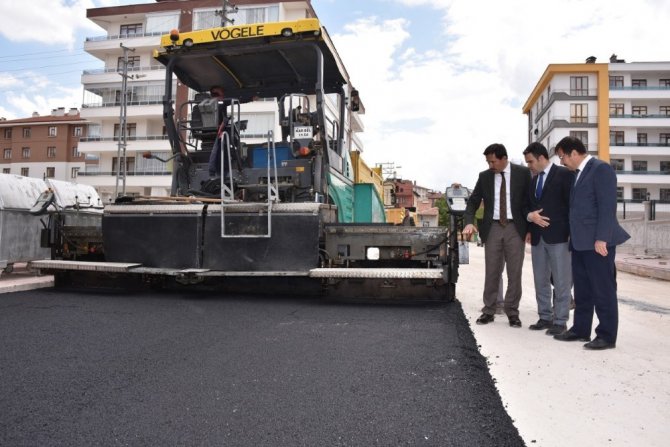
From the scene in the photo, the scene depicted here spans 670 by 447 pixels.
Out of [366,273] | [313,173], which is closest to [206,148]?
[313,173]

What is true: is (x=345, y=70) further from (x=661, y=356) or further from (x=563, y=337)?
(x=661, y=356)

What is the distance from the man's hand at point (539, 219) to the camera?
4543 mm

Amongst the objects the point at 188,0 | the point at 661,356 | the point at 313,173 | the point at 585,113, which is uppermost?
the point at 188,0

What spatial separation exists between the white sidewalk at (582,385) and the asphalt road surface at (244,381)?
14 centimetres

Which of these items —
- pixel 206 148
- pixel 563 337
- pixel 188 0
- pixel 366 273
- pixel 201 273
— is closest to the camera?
pixel 563 337

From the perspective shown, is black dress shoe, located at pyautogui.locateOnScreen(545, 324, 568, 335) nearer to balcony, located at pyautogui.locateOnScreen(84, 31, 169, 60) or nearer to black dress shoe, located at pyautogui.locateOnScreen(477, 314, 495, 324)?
black dress shoe, located at pyautogui.locateOnScreen(477, 314, 495, 324)

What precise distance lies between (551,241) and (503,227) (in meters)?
0.48

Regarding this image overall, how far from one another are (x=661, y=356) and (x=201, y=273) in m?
4.28

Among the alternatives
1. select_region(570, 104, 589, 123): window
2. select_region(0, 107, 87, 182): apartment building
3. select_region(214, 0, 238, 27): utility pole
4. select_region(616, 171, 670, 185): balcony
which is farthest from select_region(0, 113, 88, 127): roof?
select_region(616, 171, 670, 185): balcony

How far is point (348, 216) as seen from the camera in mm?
6938

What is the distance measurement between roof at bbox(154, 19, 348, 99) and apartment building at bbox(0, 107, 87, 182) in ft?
170

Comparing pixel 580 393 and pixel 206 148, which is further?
pixel 206 148

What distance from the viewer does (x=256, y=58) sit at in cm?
642

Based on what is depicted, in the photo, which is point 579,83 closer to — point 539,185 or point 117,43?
point 117,43
